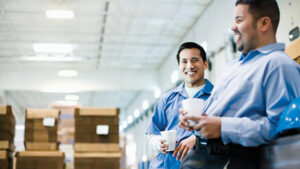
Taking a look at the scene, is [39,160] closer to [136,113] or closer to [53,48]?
[53,48]

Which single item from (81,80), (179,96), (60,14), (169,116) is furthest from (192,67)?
(81,80)

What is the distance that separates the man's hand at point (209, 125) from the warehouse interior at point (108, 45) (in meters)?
3.91

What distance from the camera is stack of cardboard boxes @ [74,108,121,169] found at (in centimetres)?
497

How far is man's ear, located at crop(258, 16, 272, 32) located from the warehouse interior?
11.7ft

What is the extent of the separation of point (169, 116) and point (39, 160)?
3071mm

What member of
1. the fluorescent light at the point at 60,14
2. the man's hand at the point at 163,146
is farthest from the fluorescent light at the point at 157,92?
the man's hand at the point at 163,146

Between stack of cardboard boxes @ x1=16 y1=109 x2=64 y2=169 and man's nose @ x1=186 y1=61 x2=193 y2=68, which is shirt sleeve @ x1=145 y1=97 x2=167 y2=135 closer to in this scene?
man's nose @ x1=186 y1=61 x2=193 y2=68

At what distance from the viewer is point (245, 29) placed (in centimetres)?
150

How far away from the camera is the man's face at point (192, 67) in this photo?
2.50 metres

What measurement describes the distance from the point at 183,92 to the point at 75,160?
2.94 m

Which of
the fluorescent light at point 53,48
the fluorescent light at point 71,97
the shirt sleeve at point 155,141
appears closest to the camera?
the shirt sleeve at point 155,141

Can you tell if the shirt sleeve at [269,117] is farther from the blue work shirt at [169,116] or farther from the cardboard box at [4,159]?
the cardboard box at [4,159]

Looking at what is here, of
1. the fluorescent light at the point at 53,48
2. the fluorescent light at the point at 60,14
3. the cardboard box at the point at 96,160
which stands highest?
the fluorescent light at the point at 60,14

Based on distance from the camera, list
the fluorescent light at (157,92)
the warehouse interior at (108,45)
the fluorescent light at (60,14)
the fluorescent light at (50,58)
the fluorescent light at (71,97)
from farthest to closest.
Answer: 1. the fluorescent light at (71,97)
2. the fluorescent light at (157,92)
3. the fluorescent light at (50,58)
4. the fluorescent light at (60,14)
5. the warehouse interior at (108,45)
